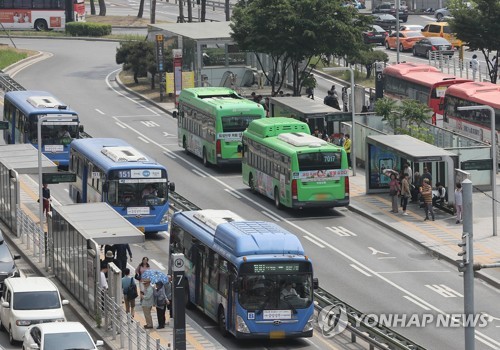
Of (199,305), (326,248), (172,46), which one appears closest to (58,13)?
(172,46)

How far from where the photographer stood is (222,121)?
63906 mm

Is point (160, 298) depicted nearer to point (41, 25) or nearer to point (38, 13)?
point (38, 13)

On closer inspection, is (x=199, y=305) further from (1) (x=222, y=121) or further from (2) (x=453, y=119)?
(2) (x=453, y=119)

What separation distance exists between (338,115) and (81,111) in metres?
22.3

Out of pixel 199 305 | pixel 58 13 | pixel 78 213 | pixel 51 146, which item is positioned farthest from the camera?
pixel 58 13

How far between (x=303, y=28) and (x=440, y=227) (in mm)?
26166

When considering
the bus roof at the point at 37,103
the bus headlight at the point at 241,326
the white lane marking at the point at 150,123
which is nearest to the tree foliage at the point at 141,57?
the white lane marking at the point at 150,123

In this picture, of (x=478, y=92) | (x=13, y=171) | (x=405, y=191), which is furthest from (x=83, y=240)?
(x=478, y=92)

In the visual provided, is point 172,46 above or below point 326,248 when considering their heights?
above

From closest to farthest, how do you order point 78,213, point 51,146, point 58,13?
point 78,213
point 51,146
point 58,13

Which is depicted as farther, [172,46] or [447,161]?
[172,46]

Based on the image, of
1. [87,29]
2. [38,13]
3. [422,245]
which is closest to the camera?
[422,245]

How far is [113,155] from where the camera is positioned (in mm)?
52344

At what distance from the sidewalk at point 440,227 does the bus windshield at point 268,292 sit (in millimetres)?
10657
